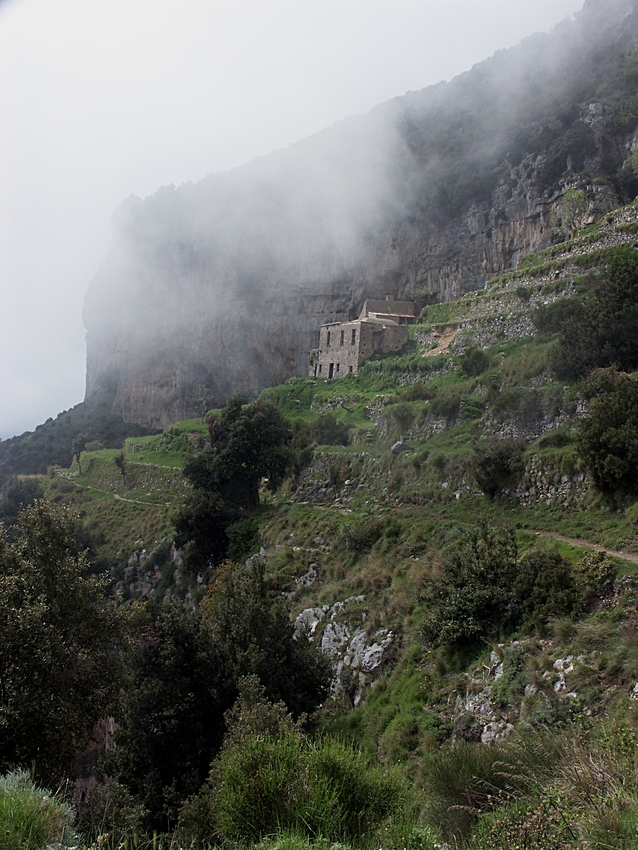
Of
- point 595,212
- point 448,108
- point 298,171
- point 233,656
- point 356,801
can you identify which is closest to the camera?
point 356,801

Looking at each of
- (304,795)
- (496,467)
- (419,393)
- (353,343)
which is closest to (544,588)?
(304,795)

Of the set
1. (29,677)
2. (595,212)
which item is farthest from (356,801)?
(595,212)

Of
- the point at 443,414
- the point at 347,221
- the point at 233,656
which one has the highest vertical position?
the point at 347,221

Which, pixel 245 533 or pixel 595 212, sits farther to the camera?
pixel 595 212

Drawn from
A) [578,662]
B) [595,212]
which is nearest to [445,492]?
[578,662]

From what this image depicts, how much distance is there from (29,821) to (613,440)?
1261 centimetres

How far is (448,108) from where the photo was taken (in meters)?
68.4

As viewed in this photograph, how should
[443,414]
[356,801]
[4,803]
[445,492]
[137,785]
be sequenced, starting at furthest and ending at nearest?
[443,414] → [445,492] → [137,785] → [356,801] → [4,803]

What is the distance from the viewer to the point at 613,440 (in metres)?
13.4

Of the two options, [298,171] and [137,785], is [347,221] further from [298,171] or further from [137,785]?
[137,785]

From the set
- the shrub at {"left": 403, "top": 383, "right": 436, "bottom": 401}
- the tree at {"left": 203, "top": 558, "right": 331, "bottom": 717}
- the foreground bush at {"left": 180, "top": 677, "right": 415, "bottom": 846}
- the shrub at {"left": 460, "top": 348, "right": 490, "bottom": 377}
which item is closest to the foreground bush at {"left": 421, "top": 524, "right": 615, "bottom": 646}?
the tree at {"left": 203, "top": 558, "right": 331, "bottom": 717}

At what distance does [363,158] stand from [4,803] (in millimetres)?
75024

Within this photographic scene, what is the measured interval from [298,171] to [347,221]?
48.9 ft

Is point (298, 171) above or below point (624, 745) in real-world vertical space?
above
